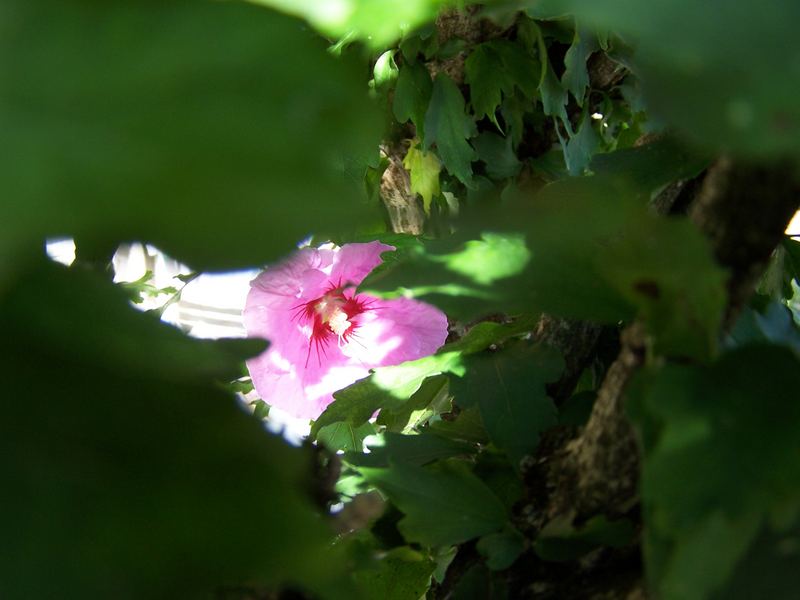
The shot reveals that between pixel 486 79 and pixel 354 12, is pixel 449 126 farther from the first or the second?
pixel 354 12

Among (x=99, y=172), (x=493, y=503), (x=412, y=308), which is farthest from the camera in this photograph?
(x=412, y=308)

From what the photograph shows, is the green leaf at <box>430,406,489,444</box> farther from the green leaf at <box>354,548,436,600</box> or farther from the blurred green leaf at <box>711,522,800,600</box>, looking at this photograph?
the blurred green leaf at <box>711,522,800,600</box>

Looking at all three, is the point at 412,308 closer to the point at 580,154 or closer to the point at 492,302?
the point at 580,154

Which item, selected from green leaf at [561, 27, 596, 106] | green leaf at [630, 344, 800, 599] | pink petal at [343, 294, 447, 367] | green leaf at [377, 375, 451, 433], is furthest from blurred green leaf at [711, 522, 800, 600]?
green leaf at [561, 27, 596, 106]

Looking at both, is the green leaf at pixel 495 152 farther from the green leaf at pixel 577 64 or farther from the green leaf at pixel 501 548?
the green leaf at pixel 501 548

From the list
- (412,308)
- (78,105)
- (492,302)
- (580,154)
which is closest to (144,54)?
(78,105)
